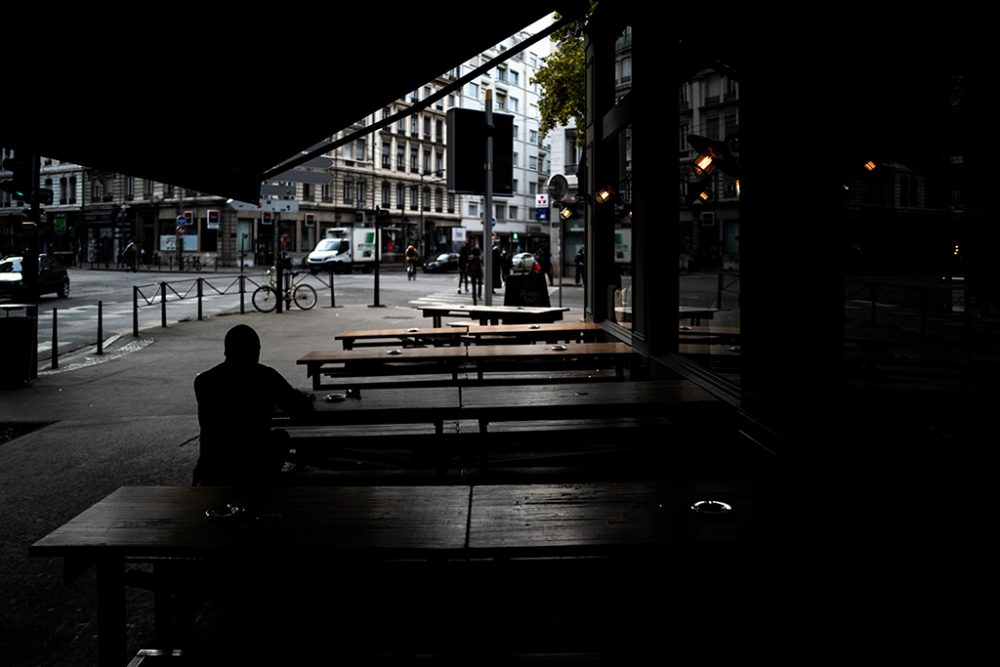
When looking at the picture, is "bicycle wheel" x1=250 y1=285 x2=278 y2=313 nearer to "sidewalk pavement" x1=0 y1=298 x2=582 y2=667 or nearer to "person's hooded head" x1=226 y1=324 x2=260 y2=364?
"sidewalk pavement" x1=0 y1=298 x2=582 y2=667

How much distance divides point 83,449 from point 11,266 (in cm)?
2176

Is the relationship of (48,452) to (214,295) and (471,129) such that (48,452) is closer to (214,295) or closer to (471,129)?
(471,129)

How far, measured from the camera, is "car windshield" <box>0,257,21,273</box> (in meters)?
23.9

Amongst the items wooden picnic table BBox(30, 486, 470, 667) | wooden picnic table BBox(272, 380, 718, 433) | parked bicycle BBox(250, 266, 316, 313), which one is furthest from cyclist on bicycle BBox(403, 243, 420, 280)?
wooden picnic table BBox(30, 486, 470, 667)

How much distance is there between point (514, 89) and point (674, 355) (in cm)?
7008

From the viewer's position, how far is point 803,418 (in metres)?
3.70

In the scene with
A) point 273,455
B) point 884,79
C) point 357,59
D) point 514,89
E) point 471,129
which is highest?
point 514,89

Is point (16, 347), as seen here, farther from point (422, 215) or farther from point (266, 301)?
point (422, 215)

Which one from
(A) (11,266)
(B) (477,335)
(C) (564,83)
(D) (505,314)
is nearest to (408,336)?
(B) (477,335)

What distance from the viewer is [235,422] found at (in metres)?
3.50

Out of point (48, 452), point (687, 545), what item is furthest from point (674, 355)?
point (48, 452)

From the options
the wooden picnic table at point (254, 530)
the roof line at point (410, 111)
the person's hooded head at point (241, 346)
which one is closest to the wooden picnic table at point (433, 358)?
the roof line at point (410, 111)

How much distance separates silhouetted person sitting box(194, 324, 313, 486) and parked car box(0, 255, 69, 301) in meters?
22.2

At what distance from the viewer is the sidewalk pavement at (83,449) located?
132 inches
